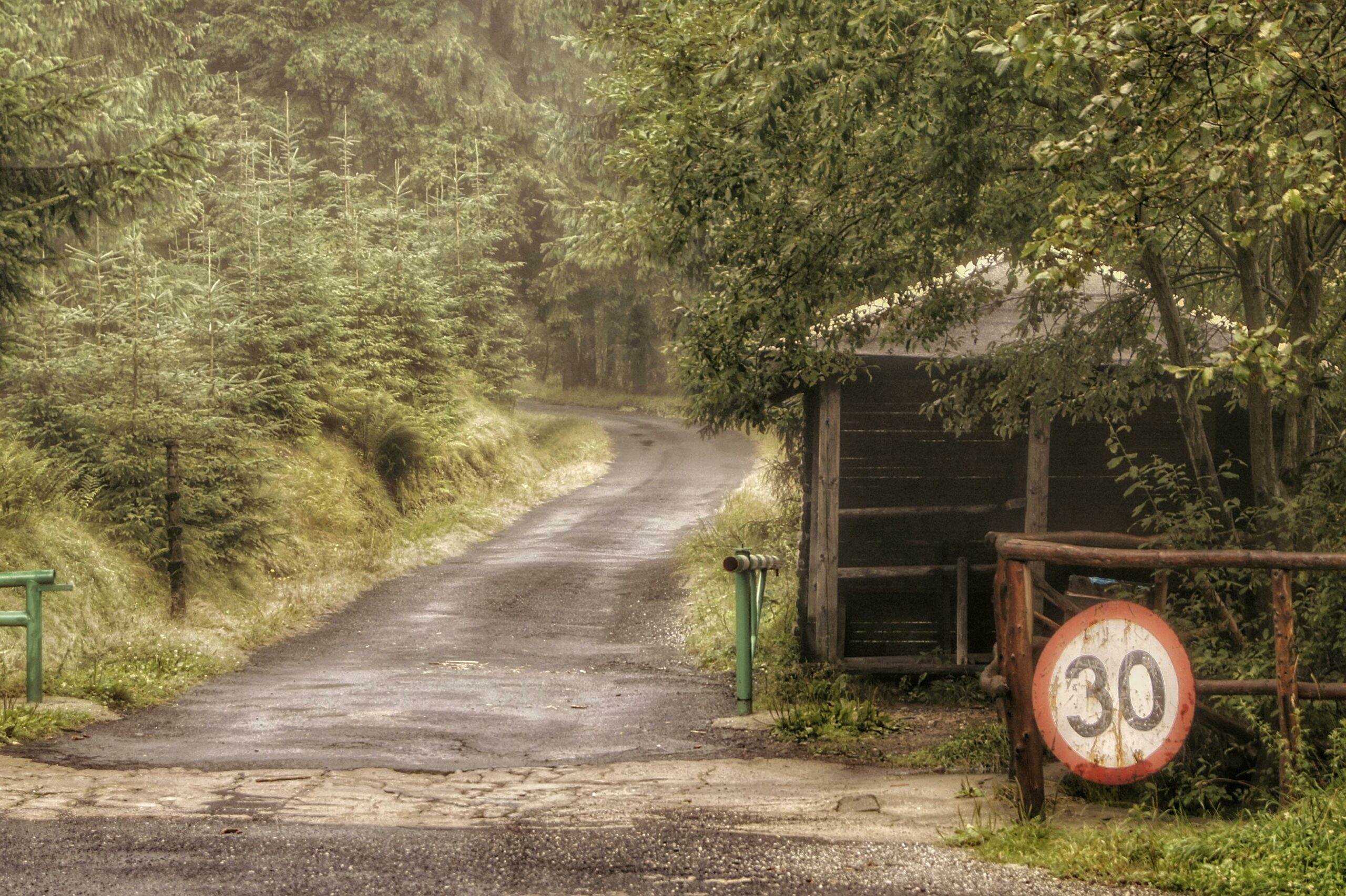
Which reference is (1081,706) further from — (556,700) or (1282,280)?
(556,700)

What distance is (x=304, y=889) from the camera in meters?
5.06

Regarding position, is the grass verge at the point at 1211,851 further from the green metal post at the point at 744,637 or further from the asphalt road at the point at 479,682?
the green metal post at the point at 744,637

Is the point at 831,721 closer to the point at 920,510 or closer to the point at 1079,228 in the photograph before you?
the point at 920,510

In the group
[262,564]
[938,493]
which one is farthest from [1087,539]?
[262,564]

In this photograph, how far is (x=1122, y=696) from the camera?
5.79m

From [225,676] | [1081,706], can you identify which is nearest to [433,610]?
[225,676]

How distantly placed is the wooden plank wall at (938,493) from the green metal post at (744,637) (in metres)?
2.74

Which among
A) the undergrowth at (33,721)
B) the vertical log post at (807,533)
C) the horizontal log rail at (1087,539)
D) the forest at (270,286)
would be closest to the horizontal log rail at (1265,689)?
the horizontal log rail at (1087,539)

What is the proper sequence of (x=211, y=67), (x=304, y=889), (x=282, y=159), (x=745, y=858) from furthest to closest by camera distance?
(x=211, y=67) < (x=282, y=159) < (x=745, y=858) < (x=304, y=889)

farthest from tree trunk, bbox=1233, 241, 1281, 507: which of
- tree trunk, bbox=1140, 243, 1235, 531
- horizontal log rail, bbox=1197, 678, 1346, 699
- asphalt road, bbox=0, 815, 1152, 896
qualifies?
asphalt road, bbox=0, 815, 1152, 896

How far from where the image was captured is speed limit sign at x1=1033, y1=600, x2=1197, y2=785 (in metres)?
5.77

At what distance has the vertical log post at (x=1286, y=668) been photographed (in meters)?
5.63

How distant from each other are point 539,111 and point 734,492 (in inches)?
638

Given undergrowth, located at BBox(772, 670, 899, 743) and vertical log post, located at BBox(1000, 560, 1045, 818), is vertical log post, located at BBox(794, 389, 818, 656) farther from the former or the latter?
vertical log post, located at BBox(1000, 560, 1045, 818)
